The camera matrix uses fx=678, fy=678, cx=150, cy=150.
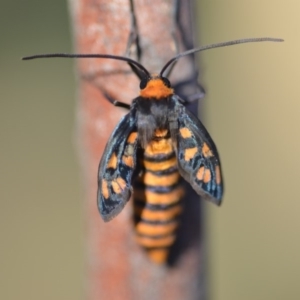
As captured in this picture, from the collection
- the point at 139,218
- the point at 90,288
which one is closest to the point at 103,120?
the point at 139,218

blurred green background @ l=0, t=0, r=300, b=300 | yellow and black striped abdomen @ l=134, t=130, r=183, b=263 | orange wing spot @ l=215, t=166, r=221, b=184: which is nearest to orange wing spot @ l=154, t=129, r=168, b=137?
yellow and black striped abdomen @ l=134, t=130, r=183, b=263

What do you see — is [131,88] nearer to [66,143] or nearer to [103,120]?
[103,120]

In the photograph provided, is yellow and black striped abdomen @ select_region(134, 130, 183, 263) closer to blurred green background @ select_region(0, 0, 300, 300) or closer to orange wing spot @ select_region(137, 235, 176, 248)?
orange wing spot @ select_region(137, 235, 176, 248)

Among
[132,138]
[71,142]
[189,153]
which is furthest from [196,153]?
[71,142]

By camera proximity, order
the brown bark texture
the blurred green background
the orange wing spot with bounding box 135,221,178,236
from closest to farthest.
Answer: the brown bark texture
the orange wing spot with bounding box 135,221,178,236
the blurred green background

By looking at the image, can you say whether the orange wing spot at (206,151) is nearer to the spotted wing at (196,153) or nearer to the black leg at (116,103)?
the spotted wing at (196,153)
